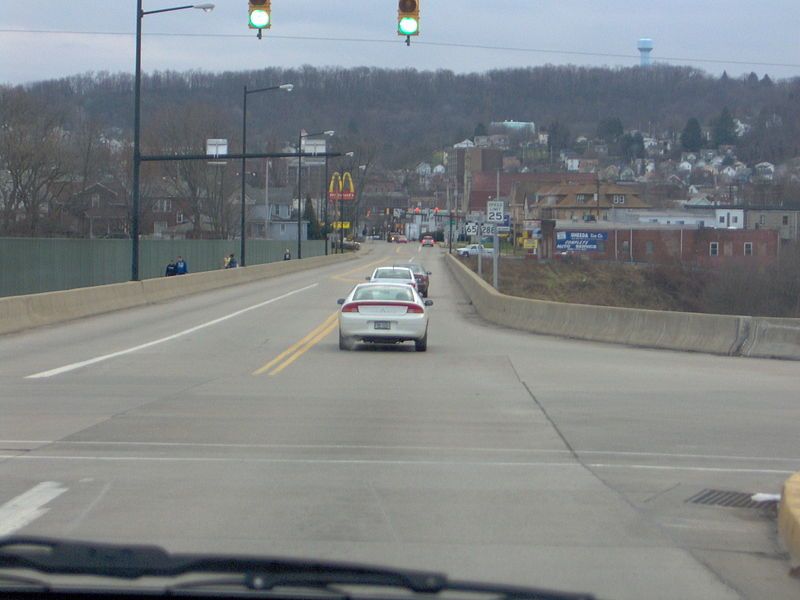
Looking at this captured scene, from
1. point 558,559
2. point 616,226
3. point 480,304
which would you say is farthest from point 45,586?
point 616,226

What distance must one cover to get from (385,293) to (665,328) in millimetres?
6334

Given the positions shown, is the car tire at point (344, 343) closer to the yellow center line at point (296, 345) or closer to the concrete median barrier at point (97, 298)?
the yellow center line at point (296, 345)

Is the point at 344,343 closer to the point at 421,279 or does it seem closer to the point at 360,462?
the point at 360,462

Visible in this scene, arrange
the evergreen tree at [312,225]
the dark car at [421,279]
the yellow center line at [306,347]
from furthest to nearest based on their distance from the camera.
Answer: the evergreen tree at [312,225] < the dark car at [421,279] < the yellow center line at [306,347]

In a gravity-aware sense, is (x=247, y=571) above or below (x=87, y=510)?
above

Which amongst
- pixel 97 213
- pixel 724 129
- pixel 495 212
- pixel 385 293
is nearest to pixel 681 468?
pixel 385 293

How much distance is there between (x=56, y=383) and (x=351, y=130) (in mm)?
161751

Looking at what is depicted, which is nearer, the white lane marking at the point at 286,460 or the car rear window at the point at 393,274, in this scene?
the white lane marking at the point at 286,460

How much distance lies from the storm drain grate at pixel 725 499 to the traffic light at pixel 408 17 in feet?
→ 34.9

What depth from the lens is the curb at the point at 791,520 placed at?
23.3 ft

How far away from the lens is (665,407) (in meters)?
14.7

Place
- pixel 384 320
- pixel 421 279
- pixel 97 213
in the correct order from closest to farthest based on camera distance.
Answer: pixel 384 320 < pixel 421 279 < pixel 97 213

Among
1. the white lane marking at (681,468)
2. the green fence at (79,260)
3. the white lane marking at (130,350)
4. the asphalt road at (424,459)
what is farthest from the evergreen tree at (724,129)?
the white lane marking at (681,468)

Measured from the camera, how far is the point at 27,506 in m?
8.25
